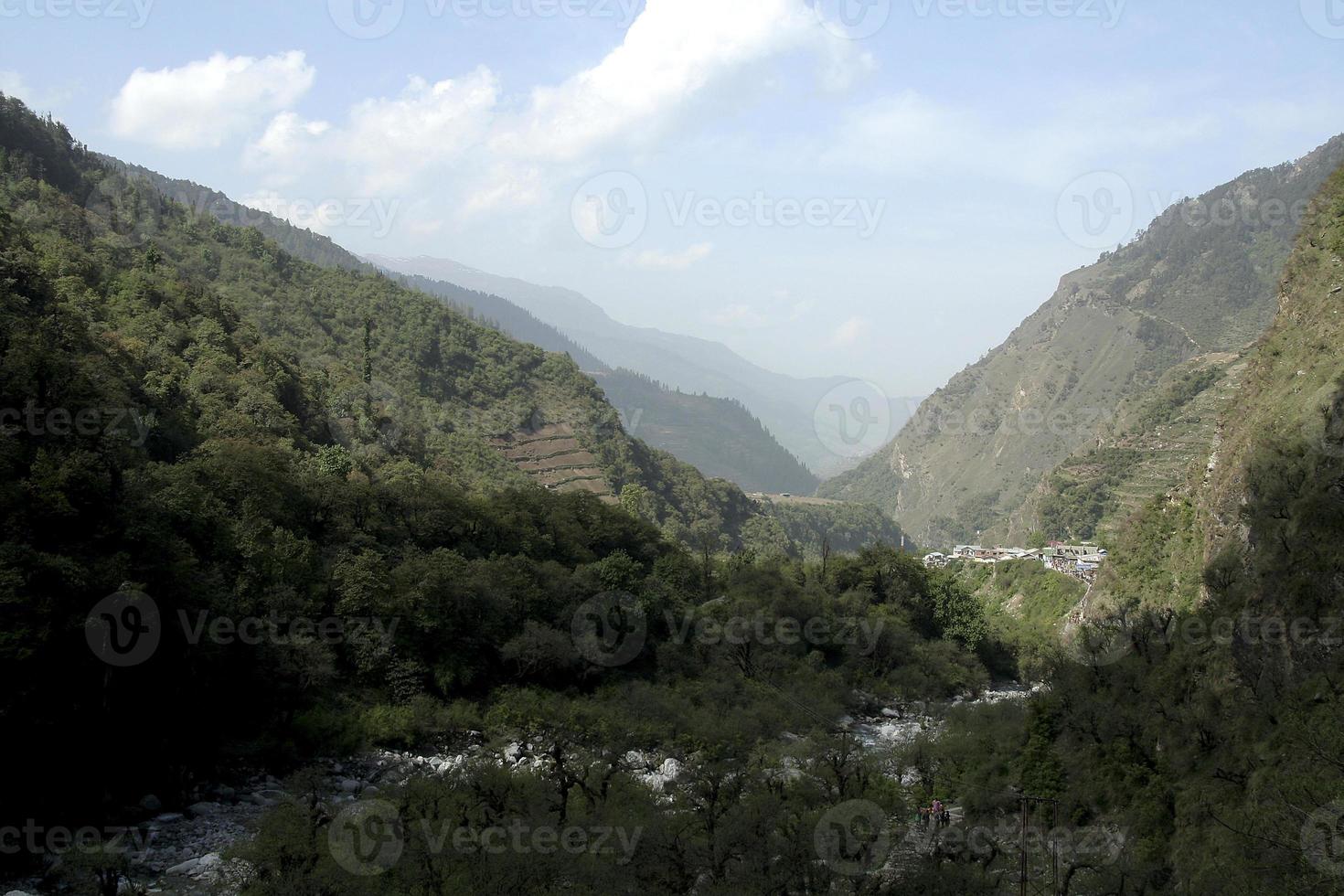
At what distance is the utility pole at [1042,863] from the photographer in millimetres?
26500

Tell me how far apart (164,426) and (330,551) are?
1260 centimetres

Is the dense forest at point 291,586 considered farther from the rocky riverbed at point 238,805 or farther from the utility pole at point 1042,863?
the utility pole at point 1042,863

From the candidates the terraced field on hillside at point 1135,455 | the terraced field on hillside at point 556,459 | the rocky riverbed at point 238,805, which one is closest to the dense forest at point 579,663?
the rocky riverbed at point 238,805

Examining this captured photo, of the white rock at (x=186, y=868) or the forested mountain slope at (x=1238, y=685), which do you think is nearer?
the forested mountain slope at (x=1238, y=685)

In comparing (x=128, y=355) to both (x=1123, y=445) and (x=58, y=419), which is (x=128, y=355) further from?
(x=1123, y=445)

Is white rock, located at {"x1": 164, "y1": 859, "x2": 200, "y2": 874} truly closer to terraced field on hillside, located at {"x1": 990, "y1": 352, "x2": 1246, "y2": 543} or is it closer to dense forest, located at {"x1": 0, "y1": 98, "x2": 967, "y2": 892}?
dense forest, located at {"x1": 0, "y1": 98, "x2": 967, "y2": 892}

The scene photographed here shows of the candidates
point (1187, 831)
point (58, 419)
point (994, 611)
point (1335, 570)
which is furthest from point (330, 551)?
point (994, 611)

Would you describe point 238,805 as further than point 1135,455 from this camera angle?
No

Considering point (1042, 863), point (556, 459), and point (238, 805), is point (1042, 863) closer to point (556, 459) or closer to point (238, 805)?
point (238, 805)

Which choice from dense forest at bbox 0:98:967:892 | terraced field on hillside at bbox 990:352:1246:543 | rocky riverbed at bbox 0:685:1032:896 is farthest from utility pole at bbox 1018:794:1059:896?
terraced field on hillside at bbox 990:352:1246:543

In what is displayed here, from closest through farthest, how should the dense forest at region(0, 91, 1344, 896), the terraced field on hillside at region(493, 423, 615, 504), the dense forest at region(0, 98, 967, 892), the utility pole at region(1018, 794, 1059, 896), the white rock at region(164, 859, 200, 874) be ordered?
the white rock at region(164, 859, 200, 874), the dense forest at region(0, 91, 1344, 896), the utility pole at region(1018, 794, 1059, 896), the dense forest at region(0, 98, 967, 892), the terraced field on hillside at region(493, 423, 615, 504)

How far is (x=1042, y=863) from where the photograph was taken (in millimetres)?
29344

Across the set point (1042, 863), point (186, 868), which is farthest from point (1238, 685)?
point (186, 868)

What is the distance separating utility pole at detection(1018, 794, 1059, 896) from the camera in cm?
2650
